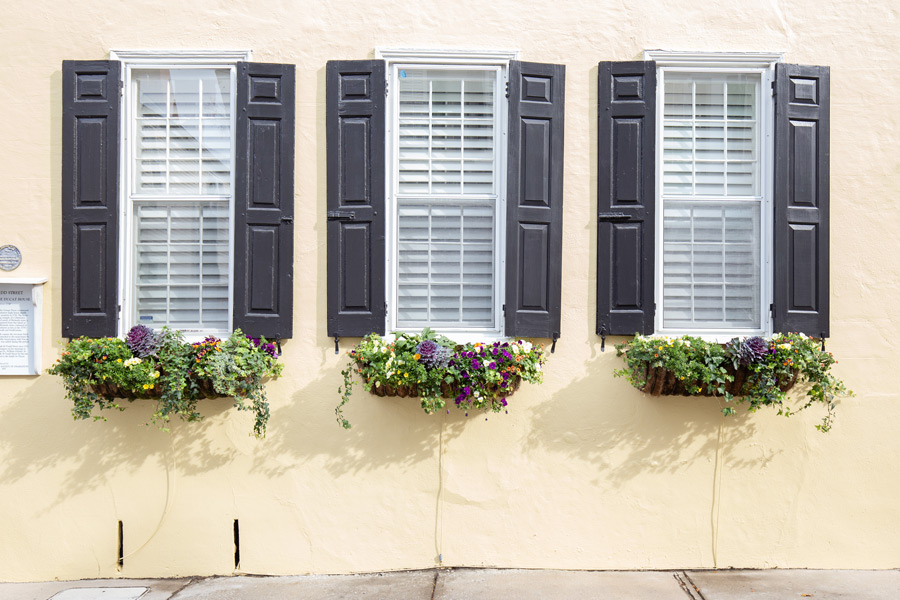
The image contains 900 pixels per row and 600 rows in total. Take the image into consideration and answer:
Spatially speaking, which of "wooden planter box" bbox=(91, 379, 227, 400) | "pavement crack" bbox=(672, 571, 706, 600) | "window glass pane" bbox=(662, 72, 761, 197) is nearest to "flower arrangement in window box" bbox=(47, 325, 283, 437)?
"wooden planter box" bbox=(91, 379, 227, 400)

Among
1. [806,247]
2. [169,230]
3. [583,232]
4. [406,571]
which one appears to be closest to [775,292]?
[806,247]

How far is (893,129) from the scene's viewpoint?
4340 millimetres

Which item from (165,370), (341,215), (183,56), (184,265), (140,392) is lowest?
(140,392)

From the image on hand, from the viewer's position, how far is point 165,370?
399 cm

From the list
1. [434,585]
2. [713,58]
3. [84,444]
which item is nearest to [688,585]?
[434,585]

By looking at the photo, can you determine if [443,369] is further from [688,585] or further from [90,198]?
[90,198]

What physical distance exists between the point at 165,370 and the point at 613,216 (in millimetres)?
2885

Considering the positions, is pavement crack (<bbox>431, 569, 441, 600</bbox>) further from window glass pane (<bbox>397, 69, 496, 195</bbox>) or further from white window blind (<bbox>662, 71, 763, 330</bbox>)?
window glass pane (<bbox>397, 69, 496, 195</bbox>)

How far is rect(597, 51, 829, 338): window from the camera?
4289mm

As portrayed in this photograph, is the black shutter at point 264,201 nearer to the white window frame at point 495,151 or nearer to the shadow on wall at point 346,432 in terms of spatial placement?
the shadow on wall at point 346,432

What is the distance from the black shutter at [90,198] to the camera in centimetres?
424

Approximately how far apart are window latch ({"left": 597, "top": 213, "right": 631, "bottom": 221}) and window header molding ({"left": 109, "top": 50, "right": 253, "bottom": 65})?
2.45 metres

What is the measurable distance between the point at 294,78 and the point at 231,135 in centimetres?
55

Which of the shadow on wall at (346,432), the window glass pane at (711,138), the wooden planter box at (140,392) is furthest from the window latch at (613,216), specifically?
the wooden planter box at (140,392)
